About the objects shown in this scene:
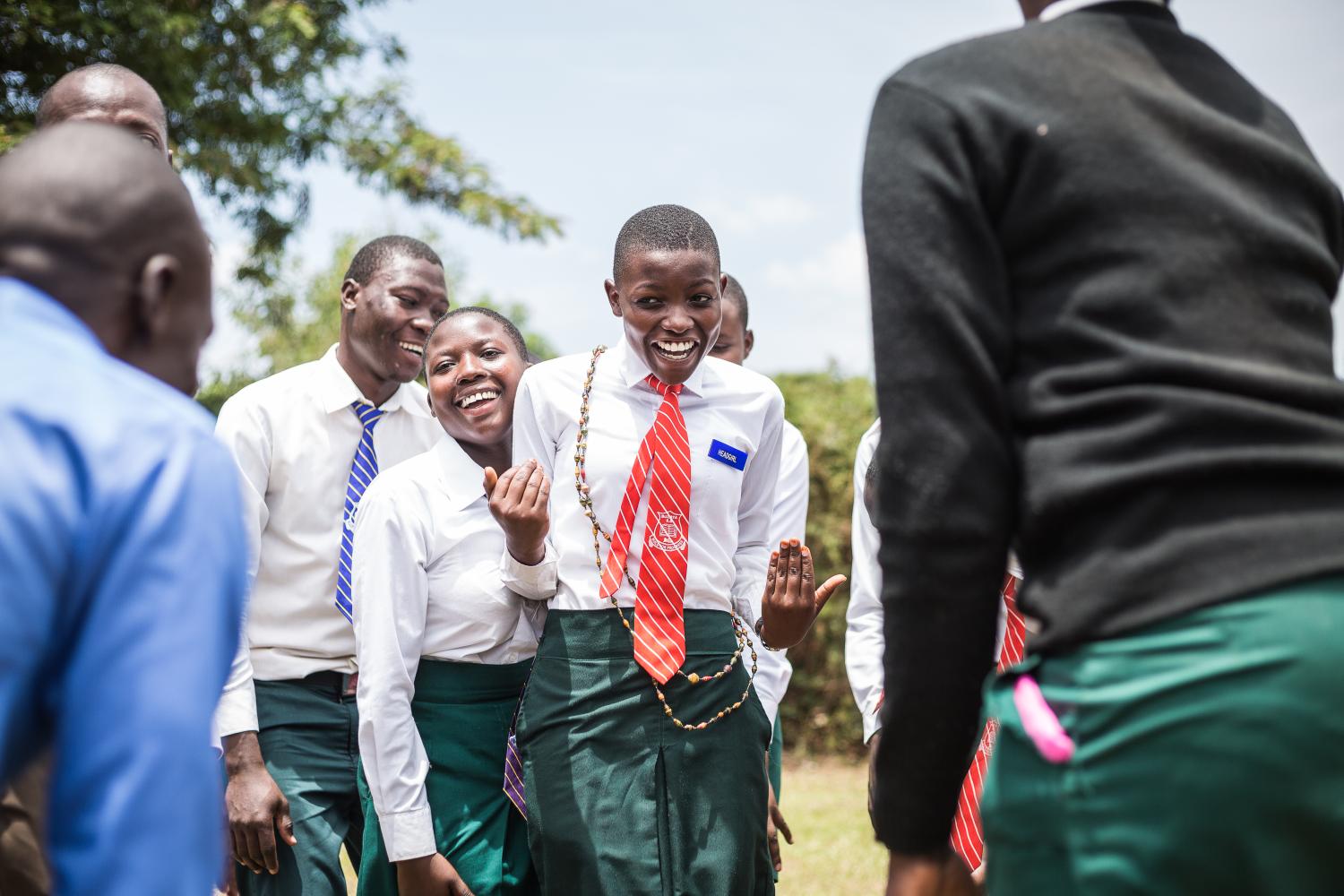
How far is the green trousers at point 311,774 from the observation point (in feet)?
12.9

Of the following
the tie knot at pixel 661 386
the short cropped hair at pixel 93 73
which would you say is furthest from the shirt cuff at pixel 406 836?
the short cropped hair at pixel 93 73

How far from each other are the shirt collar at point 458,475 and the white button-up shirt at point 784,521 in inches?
37.8

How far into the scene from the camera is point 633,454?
Result: 3727 mm

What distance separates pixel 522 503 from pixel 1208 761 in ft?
7.41

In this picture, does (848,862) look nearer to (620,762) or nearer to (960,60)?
(620,762)

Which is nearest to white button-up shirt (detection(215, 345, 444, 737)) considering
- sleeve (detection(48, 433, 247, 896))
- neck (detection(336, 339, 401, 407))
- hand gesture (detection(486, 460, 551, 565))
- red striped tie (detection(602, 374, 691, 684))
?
neck (detection(336, 339, 401, 407))

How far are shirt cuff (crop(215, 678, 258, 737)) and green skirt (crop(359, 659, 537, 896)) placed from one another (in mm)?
379

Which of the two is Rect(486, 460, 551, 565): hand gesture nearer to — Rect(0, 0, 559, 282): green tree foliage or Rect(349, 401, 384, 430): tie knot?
Rect(349, 401, 384, 430): tie knot

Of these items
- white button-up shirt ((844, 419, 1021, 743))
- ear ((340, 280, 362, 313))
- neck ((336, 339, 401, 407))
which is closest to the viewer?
white button-up shirt ((844, 419, 1021, 743))

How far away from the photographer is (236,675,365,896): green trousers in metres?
3.93

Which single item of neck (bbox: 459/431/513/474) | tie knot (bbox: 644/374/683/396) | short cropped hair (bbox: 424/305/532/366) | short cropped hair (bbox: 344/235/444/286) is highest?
short cropped hair (bbox: 344/235/444/286)

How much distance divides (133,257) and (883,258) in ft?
→ 3.14

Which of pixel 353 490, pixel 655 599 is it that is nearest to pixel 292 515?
pixel 353 490

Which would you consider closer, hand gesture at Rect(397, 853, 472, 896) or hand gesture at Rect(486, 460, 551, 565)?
hand gesture at Rect(486, 460, 551, 565)
